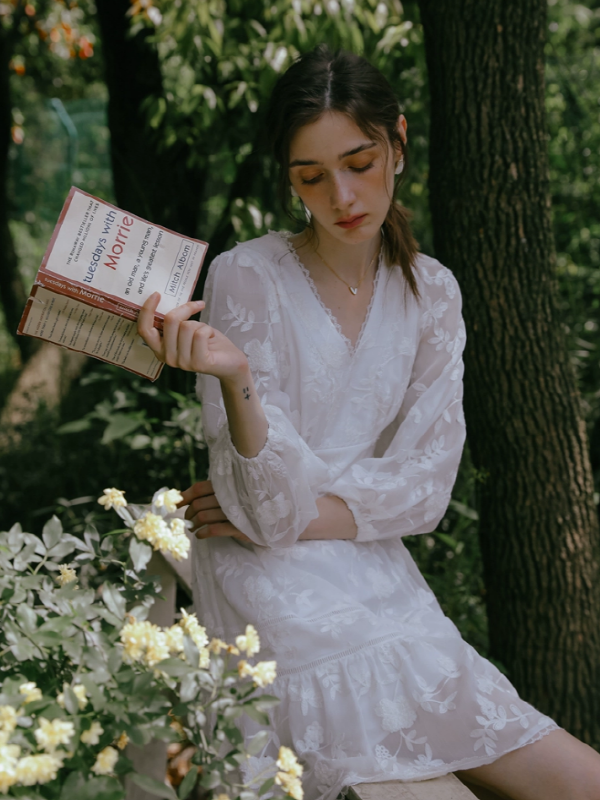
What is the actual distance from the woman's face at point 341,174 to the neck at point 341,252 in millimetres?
141

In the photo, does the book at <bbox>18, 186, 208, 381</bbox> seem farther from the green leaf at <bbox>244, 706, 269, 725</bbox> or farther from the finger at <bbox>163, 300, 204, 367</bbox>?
the green leaf at <bbox>244, 706, 269, 725</bbox>

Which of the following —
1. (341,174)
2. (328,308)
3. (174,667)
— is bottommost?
(174,667)

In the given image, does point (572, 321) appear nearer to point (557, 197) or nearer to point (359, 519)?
point (557, 197)

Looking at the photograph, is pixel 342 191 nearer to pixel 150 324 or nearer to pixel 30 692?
pixel 150 324

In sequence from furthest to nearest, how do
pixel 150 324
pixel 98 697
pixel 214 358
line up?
pixel 214 358 → pixel 150 324 → pixel 98 697

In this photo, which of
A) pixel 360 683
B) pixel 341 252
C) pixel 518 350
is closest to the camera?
pixel 360 683

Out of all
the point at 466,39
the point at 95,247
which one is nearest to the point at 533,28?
the point at 466,39

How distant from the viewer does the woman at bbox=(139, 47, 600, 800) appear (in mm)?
1410

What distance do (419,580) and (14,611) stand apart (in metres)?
0.93

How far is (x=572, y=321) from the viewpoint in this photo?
3418 mm

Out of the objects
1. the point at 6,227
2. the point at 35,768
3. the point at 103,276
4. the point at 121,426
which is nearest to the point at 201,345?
the point at 103,276

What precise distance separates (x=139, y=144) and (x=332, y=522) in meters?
2.38

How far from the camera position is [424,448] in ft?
5.73

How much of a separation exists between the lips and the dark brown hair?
0.15m
